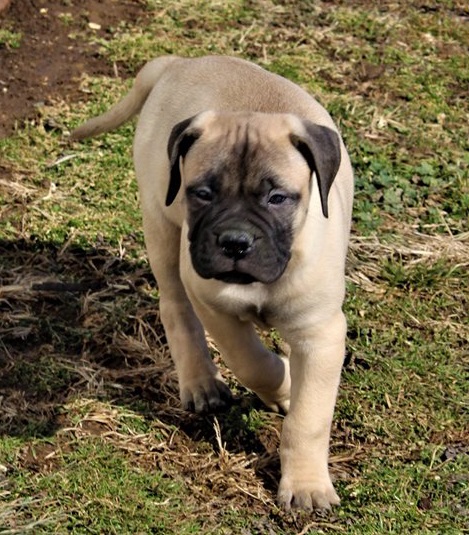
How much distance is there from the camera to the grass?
5.02 meters

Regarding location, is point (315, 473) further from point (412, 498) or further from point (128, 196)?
point (128, 196)

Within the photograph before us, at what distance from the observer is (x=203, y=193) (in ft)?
15.1

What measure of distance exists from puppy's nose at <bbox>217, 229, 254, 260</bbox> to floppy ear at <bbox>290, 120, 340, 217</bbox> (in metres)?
0.38

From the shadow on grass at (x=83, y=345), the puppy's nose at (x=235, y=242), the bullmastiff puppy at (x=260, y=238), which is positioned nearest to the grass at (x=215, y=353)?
the shadow on grass at (x=83, y=345)

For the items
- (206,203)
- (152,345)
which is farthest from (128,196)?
(206,203)

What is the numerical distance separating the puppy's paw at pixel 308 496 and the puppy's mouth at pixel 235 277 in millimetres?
994

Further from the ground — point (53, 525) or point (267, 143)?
point (267, 143)

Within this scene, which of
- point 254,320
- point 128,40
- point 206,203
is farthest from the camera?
point 128,40

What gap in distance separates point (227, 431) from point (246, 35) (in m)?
4.27

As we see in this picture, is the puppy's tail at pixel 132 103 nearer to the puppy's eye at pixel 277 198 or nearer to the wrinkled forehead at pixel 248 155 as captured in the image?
the wrinkled forehead at pixel 248 155

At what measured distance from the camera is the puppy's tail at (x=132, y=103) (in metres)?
6.16

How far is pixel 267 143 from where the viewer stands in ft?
15.2

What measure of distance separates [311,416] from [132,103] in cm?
225

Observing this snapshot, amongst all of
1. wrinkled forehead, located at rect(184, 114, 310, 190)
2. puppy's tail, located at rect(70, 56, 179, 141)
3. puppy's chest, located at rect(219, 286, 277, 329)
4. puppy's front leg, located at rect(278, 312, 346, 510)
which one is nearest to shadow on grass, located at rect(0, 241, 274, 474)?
puppy's front leg, located at rect(278, 312, 346, 510)
